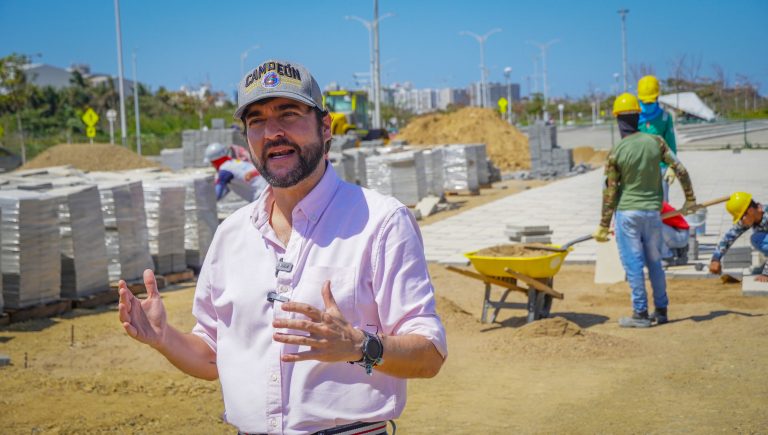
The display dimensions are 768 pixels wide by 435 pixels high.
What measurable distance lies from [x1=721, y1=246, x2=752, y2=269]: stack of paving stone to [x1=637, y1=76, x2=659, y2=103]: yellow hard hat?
187 centimetres

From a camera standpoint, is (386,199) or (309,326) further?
(386,199)

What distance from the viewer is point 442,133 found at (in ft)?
141

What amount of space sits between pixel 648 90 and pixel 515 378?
194 inches

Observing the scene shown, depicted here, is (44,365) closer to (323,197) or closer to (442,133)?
(323,197)

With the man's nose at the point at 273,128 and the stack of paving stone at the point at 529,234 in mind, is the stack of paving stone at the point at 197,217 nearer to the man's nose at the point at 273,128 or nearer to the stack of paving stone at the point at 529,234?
the stack of paving stone at the point at 529,234

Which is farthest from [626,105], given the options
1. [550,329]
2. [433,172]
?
[433,172]

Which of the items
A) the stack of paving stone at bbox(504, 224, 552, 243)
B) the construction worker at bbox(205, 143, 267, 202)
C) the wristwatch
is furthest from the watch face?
the construction worker at bbox(205, 143, 267, 202)

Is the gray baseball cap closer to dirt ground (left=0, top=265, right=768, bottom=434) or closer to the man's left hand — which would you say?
the man's left hand

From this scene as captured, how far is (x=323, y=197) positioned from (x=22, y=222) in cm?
734

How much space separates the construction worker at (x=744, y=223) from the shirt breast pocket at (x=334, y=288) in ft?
23.3

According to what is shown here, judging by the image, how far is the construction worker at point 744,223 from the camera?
881 centimetres

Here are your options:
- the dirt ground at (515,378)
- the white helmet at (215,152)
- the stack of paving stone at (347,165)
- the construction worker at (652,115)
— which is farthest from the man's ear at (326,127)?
the stack of paving stone at (347,165)

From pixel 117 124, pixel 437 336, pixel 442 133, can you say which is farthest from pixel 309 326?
pixel 117 124

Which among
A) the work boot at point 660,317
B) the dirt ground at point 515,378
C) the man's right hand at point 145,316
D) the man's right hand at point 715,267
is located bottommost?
the dirt ground at point 515,378
